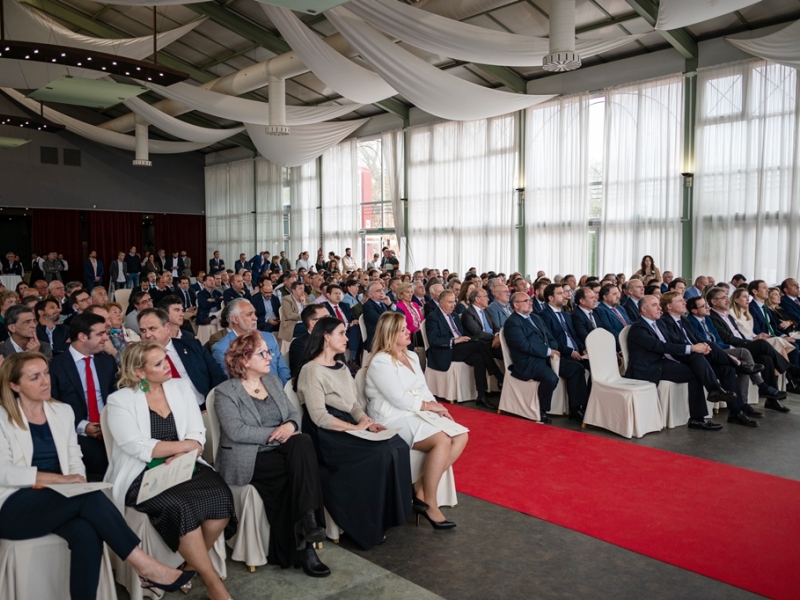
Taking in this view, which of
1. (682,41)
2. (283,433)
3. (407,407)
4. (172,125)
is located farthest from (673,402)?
(172,125)

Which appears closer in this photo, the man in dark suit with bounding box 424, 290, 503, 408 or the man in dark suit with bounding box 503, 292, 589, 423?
the man in dark suit with bounding box 503, 292, 589, 423

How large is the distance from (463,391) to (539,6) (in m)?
6.61

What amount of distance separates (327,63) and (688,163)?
20.6 ft

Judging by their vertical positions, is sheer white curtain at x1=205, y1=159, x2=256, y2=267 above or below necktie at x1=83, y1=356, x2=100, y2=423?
above

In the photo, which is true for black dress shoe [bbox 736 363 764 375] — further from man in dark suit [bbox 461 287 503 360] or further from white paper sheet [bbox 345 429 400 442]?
white paper sheet [bbox 345 429 400 442]

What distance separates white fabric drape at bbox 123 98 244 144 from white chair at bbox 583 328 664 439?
10595 millimetres

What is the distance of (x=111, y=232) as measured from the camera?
21.3m

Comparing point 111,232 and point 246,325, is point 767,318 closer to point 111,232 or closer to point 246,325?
point 246,325

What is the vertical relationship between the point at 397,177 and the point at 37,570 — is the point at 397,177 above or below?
above

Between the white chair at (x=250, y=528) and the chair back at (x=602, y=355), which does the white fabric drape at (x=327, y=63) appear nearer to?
the chair back at (x=602, y=355)

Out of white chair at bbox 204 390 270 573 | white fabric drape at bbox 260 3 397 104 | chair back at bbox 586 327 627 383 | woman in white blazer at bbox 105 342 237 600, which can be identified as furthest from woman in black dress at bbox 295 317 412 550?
white fabric drape at bbox 260 3 397 104

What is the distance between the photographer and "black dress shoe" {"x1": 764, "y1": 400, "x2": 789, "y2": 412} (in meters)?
6.16

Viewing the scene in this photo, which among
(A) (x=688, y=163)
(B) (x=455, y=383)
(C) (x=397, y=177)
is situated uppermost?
(C) (x=397, y=177)

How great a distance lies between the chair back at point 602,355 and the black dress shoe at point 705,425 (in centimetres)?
73
